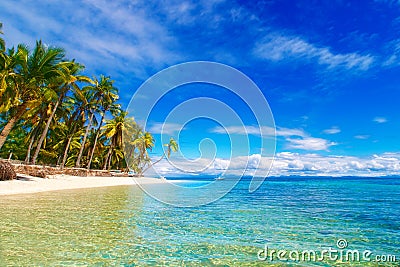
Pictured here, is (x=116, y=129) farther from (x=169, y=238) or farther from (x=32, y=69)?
(x=169, y=238)

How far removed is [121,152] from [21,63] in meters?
31.7

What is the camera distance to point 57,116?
3350 centimetres

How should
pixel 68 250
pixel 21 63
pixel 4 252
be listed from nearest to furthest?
pixel 4 252, pixel 68 250, pixel 21 63

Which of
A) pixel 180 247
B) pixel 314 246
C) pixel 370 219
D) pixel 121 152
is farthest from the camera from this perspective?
pixel 121 152

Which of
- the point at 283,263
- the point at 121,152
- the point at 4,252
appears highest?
the point at 121,152

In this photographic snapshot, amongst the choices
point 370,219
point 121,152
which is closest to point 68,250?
point 370,219

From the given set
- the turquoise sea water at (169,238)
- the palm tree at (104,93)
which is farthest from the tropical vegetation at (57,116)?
the turquoise sea water at (169,238)

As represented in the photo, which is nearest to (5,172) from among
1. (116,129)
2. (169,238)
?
(169,238)

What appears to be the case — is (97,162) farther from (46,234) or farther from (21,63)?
(46,234)

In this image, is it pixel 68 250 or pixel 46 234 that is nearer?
pixel 68 250

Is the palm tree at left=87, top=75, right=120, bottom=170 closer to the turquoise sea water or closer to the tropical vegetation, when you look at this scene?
the tropical vegetation

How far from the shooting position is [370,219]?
441 inches

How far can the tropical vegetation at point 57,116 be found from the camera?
18.5 m

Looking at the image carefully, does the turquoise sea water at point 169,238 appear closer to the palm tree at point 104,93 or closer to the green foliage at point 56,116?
the green foliage at point 56,116
